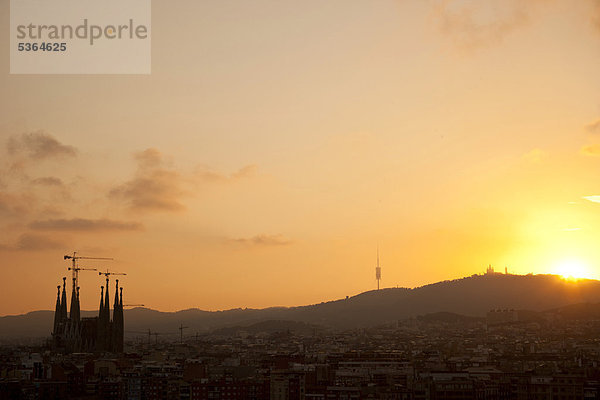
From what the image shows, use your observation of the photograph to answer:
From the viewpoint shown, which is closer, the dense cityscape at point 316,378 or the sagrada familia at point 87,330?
the dense cityscape at point 316,378

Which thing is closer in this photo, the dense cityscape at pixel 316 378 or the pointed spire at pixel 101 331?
the dense cityscape at pixel 316 378

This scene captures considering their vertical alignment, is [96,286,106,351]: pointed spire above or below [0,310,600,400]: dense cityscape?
above

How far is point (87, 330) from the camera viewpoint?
139125mm

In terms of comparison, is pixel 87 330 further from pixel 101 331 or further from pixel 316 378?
pixel 316 378

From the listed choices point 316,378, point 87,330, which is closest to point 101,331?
point 87,330

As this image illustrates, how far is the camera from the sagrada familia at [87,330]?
136 meters

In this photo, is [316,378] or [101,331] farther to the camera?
[101,331]

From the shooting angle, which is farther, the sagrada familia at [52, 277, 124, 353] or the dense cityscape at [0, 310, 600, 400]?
the sagrada familia at [52, 277, 124, 353]

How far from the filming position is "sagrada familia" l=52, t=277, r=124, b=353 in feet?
445

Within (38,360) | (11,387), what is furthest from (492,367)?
(38,360)

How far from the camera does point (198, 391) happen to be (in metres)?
97.2

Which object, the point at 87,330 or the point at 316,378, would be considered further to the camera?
the point at 87,330

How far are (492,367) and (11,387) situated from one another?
5484cm

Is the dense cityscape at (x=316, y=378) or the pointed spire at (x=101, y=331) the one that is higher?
the pointed spire at (x=101, y=331)
